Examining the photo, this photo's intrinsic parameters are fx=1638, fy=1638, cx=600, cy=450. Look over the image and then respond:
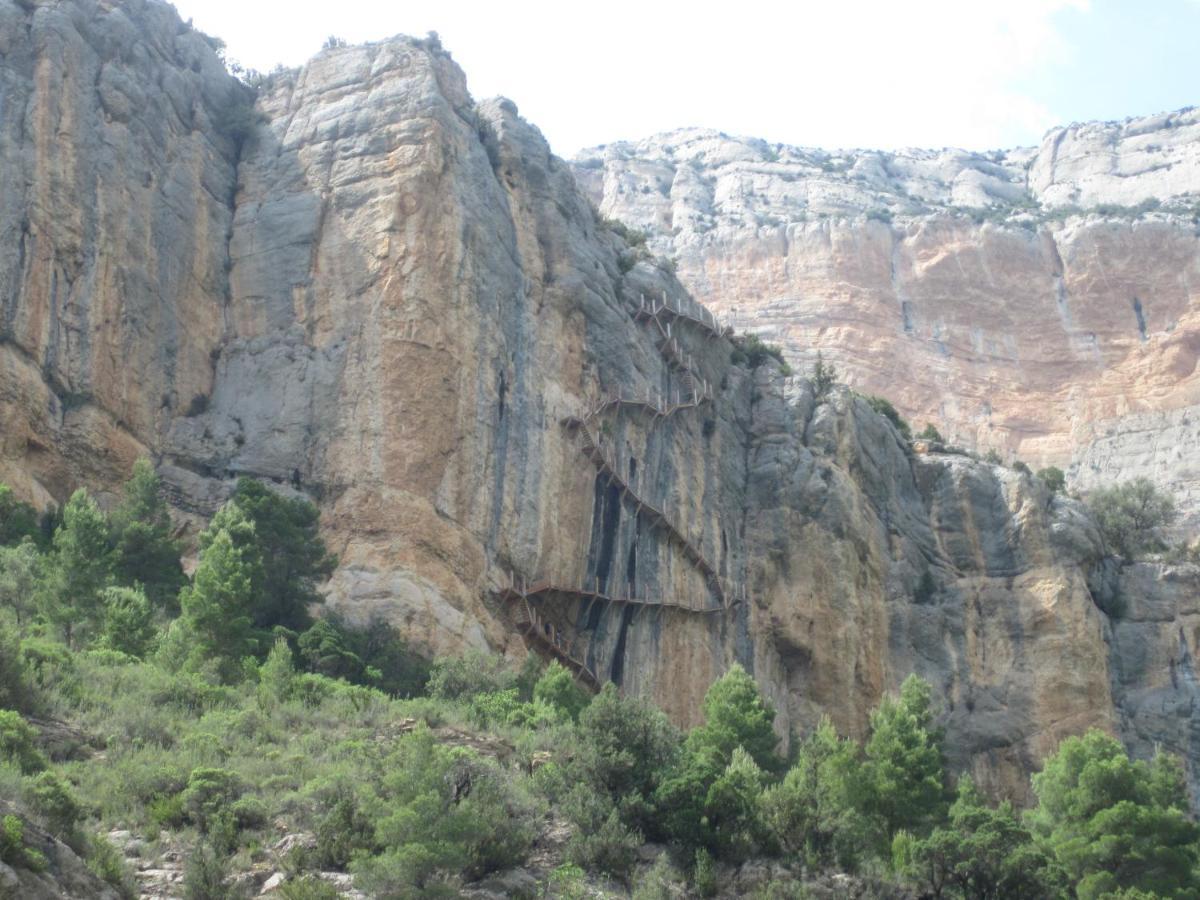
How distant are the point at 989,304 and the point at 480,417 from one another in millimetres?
48938

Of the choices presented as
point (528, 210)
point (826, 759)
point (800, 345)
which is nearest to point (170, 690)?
point (826, 759)

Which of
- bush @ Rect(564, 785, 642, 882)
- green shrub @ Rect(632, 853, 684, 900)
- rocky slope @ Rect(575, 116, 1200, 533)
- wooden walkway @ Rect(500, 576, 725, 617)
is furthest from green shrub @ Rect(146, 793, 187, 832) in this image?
rocky slope @ Rect(575, 116, 1200, 533)

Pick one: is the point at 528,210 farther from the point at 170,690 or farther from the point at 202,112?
the point at 170,690

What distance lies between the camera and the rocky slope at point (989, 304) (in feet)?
250

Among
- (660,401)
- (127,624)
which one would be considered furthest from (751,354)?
(127,624)

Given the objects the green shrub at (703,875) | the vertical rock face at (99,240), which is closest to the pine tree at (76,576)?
the vertical rock face at (99,240)

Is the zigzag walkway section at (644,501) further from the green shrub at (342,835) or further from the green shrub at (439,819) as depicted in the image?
the green shrub at (342,835)

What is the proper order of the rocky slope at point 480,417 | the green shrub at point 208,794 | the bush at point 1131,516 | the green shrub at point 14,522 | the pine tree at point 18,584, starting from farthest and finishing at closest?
the bush at point 1131,516 → the rocky slope at point 480,417 → the green shrub at point 14,522 → the pine tree at point 18,584 → the green shrub at point 208,794

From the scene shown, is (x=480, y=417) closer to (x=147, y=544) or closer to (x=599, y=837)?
(x=147, y=544)

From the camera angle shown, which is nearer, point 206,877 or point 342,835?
point 206,877

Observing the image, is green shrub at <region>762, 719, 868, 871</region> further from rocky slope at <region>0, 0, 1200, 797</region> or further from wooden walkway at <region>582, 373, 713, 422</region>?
wooden walkway at <region>582, 373, 713, 422</region>

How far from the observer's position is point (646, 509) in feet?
140

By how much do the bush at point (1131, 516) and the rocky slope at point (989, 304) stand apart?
9587mm

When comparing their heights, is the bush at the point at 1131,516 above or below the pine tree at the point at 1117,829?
above
